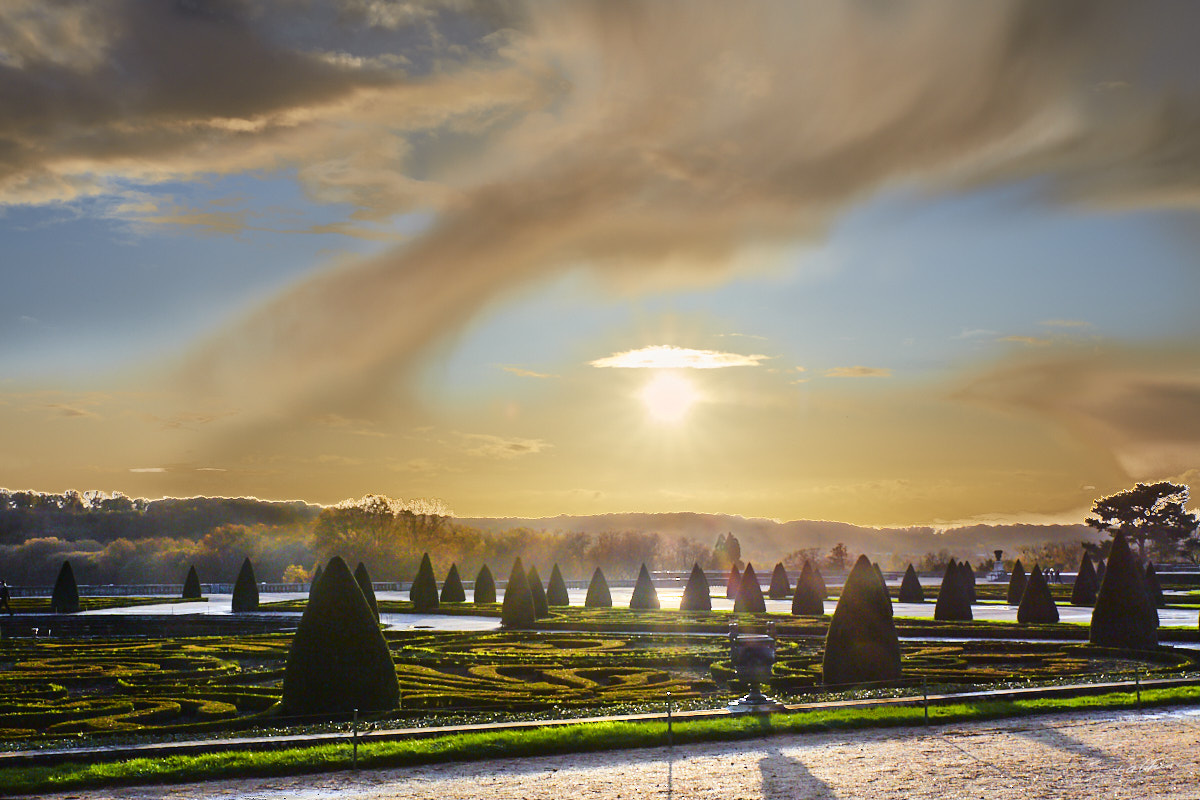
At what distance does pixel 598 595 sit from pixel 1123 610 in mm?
23454

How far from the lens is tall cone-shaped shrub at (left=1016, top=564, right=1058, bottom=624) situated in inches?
1417

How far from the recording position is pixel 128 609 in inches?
1877

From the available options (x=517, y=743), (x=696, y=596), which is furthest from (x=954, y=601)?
(x=517, y=743)

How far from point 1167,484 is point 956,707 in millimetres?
93526

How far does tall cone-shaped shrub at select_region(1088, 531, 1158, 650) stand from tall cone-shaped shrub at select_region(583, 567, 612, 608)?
2196 cm

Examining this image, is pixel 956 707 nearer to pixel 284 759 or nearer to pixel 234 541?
pixel 284 759

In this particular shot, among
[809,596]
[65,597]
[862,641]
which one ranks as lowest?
[65,597]

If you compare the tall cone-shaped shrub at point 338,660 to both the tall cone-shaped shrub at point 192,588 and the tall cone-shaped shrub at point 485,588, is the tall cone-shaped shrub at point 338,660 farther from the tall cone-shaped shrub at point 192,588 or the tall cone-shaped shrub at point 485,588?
the tall cone-shaped shrub at point 192,588

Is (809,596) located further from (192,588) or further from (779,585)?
(192,588)

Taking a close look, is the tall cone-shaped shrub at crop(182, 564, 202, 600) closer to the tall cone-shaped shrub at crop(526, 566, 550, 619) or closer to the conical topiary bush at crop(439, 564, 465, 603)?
the conical topiary bush at crop(439, 564, 465, 603)

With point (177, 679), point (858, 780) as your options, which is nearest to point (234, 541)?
point (177, 679)

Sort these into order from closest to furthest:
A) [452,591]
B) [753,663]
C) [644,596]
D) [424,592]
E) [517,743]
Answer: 1. [517,743]
2. [753,663]
3. [644,596]
4. [424,592]
5. [452,591]

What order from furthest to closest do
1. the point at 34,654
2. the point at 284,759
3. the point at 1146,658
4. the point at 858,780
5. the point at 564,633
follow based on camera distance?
the point at 564,633 → the point at 34,654 → the point at 1146,658 → the point at 284,759 → the point at 858,780

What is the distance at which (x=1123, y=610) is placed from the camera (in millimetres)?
27078
